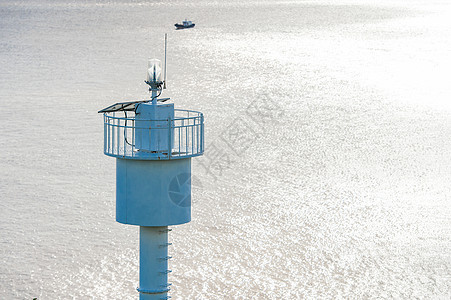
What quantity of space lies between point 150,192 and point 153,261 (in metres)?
1.40

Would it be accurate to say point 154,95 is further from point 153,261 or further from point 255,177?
point 255,177

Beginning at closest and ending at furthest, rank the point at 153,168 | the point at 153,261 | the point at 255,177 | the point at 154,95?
1. the point at 153,168
2. the point at 154,95
3. the point at 153,261
4. the point at 255,177

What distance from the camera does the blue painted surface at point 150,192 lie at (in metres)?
13.2

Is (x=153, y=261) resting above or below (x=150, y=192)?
below

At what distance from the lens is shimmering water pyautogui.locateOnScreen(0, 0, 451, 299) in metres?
28.1

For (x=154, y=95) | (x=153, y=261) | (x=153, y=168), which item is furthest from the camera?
(x=153, y=261)

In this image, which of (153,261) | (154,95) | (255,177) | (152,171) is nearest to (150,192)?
(152,171)

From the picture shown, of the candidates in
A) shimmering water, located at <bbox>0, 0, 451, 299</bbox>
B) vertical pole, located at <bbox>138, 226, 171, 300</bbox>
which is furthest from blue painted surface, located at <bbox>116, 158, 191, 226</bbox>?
shimmering water, located at <bbox>0, 0, 451, 299</bbox>

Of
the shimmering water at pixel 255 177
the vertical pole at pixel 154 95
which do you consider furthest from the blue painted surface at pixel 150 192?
the shimmering water at pixel 255 177

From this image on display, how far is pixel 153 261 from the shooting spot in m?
14.0

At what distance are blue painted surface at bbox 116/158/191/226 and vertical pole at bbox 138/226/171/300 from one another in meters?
0.48

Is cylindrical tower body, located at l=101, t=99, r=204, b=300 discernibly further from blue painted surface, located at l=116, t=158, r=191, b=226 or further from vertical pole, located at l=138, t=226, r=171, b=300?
vertical pole, located at l=138, t=226, r=171, b=300

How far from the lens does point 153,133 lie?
43.4 feet

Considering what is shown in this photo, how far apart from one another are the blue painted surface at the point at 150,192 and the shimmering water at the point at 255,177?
42.2 feet
